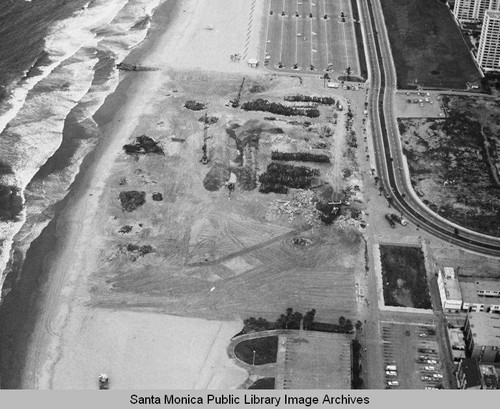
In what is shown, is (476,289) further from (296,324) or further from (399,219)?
(296,324)

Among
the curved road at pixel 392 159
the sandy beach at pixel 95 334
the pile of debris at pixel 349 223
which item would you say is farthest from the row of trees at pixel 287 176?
the sandy beach at pixel 95 334

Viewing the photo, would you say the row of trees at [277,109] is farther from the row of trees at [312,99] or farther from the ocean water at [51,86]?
the ocean water at [51,86]

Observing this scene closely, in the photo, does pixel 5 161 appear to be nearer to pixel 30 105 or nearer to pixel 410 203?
pixel 30 105

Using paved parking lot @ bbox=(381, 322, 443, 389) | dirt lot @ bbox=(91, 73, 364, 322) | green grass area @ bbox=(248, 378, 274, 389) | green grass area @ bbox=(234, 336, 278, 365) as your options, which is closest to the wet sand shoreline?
dirt lot @ bbox=(91, 73, 364, 322)

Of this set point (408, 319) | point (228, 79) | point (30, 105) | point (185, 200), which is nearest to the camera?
point (408, 319)

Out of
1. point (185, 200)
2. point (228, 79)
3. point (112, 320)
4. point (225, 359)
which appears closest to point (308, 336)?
point (225, 359)

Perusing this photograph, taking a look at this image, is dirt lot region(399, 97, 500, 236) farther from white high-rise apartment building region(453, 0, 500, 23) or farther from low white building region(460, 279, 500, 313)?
white high-rise apartment building region(453, 0, 500, 23)
